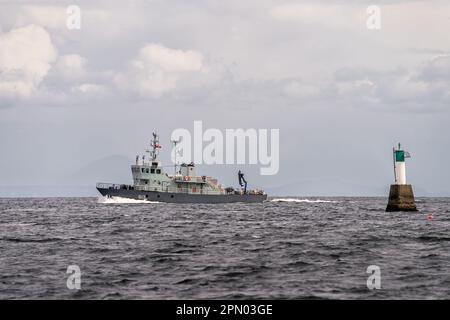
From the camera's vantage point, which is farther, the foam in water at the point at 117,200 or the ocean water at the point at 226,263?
the foam in water at the point at 117,200

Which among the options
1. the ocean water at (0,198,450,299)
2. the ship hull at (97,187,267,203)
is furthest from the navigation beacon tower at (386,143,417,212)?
the ship hull at (97,187,267,203)

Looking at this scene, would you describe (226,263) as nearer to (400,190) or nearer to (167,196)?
(400,190)

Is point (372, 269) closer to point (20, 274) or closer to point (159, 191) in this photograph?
→ point (20, 274)

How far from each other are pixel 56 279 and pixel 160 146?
8942cm

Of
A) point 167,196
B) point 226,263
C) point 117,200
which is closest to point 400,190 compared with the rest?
point 226,263

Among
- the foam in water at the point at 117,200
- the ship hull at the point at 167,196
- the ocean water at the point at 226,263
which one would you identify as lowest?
the ocean water at the point at 226,263

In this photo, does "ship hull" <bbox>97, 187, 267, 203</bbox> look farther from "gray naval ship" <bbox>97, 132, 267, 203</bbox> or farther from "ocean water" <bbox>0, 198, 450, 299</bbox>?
"ocean water" <bbox>0, 198, 450, 299</bbox>

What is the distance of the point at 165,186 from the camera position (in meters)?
114

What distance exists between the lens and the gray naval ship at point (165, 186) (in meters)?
113

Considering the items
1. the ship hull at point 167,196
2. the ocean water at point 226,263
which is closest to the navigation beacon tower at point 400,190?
the ocean water at point 226,263

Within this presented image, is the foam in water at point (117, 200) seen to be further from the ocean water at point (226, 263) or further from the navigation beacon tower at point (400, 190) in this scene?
the ocean water at point (226, 263)

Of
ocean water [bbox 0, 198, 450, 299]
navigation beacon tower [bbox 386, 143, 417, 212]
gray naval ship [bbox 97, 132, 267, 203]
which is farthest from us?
gray naval ship [bbox 97, 132, 267, 203]

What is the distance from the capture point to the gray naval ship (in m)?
113

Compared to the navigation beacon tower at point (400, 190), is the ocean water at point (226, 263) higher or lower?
lower
